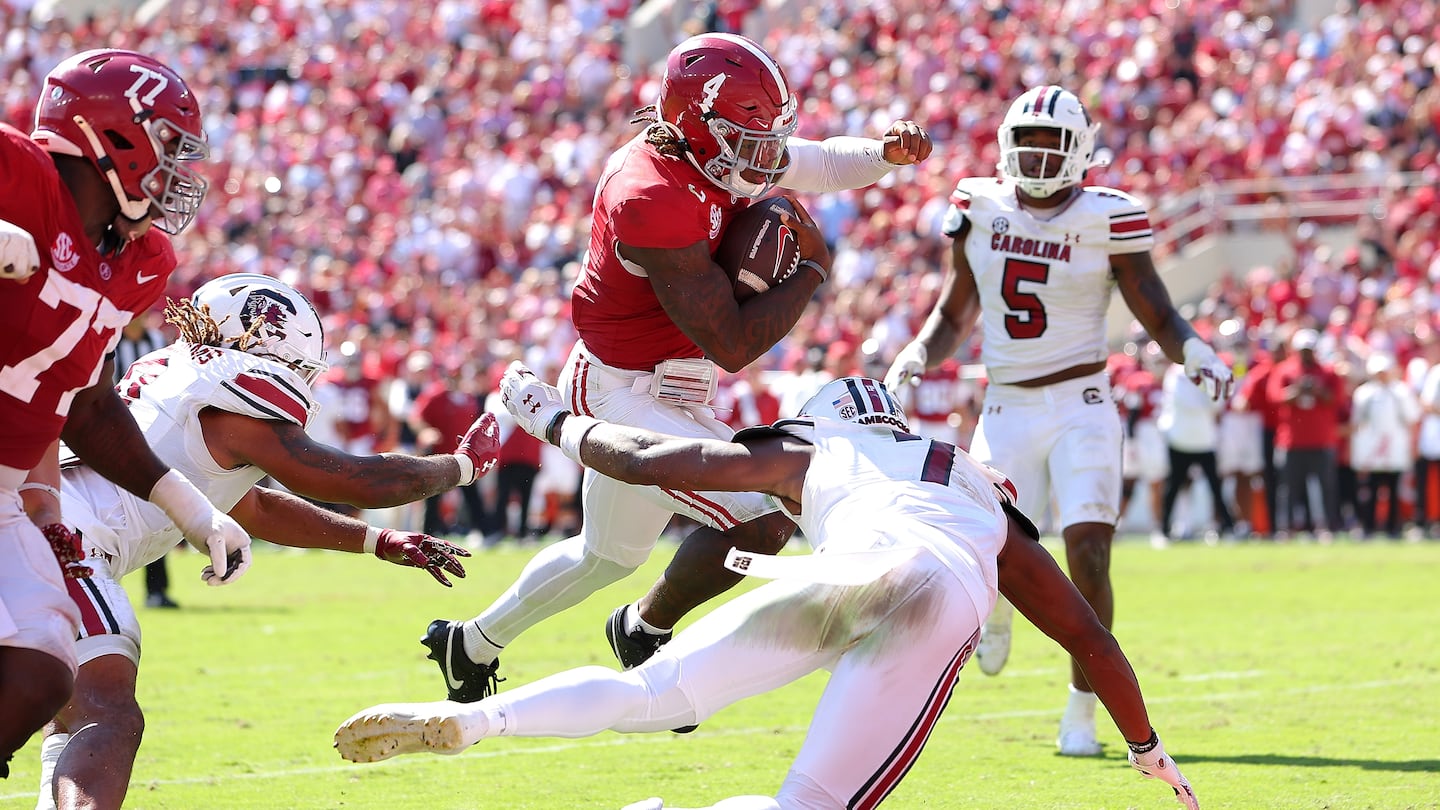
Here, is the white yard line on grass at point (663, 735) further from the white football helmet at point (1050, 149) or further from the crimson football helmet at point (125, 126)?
the crimson football helmet at point (125, 126)

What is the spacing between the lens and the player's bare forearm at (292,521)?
5184mm

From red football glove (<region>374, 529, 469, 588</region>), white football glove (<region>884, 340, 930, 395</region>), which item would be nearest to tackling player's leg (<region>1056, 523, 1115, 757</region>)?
white football glove (<region>884, 340, 930, 395</region>)

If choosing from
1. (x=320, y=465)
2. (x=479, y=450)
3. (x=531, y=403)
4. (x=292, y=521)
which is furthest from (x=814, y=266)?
(x=292, y=521)

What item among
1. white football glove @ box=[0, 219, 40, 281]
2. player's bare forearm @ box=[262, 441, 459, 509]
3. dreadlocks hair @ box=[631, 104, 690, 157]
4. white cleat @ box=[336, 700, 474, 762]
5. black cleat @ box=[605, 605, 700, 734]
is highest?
dreadlocks hair @ box=[631, 104, 690, 157]

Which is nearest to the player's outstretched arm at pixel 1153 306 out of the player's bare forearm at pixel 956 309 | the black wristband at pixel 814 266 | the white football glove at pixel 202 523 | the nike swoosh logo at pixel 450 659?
the player's bare forearm at pixel 956 309

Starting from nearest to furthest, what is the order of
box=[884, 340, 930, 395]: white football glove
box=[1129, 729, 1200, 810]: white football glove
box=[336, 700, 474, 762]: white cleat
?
box=[336, 700, 474, 762]: white cleat < box=[1129, 729, 1200, 810]: white football glove < box=[884, 340, 930, 395]: white football glove

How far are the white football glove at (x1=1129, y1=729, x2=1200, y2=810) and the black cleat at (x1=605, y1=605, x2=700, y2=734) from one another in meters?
1.58

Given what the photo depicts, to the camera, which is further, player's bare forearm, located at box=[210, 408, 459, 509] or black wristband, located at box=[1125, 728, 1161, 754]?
player's bare forearm, located at box=[210, 408, 459, 509]

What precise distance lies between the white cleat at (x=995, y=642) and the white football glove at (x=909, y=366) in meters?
1.02

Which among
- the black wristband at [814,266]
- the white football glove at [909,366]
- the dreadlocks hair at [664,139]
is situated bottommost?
the white football glove at [909,366]

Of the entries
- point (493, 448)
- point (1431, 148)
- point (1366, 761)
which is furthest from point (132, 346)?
point (1431, 148)

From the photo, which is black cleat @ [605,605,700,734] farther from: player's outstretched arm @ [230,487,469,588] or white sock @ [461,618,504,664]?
player's outstretched arm @ [230,487,469,588]

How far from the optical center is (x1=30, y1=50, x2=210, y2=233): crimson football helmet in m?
3.93

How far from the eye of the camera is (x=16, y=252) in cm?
343
